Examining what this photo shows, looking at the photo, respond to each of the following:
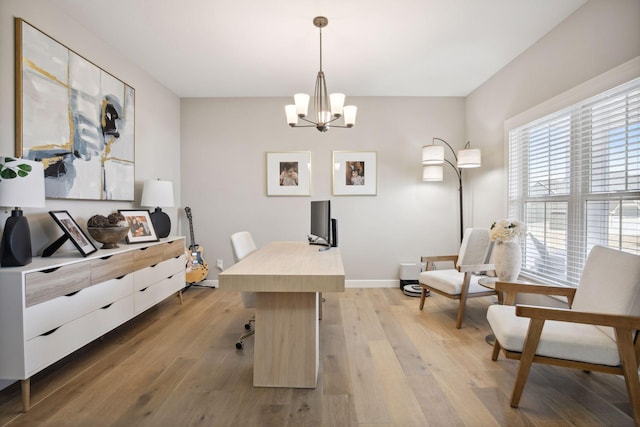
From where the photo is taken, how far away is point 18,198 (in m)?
1.71

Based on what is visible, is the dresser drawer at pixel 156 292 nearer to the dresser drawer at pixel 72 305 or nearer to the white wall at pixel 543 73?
the dresser drawer at pixel 72 305

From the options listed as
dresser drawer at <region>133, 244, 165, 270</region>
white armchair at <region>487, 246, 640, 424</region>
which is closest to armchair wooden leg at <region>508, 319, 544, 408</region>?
white armchair at <region>487, 246, 640, 424</region>

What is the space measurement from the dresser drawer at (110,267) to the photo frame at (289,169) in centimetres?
202

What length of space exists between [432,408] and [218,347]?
1607 mm

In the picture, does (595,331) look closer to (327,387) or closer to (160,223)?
(327,387)

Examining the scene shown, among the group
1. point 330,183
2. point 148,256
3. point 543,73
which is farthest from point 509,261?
point 148,256

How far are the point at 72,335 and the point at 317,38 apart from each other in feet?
9.60

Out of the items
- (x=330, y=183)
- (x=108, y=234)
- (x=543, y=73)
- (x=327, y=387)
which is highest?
(x=543, y=73)

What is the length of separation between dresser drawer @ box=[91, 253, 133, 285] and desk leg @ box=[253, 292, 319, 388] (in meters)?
1.27

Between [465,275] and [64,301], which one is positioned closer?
[64,301]

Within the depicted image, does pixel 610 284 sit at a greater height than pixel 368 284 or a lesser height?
greater

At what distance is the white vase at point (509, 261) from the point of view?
2.50 m

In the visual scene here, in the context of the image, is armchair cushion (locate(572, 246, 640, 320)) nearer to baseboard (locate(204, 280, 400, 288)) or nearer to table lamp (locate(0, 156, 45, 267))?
baseboard (locate(204, 280, 400, 288))

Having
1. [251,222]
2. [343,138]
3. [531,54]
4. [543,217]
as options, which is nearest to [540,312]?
[543,217]
